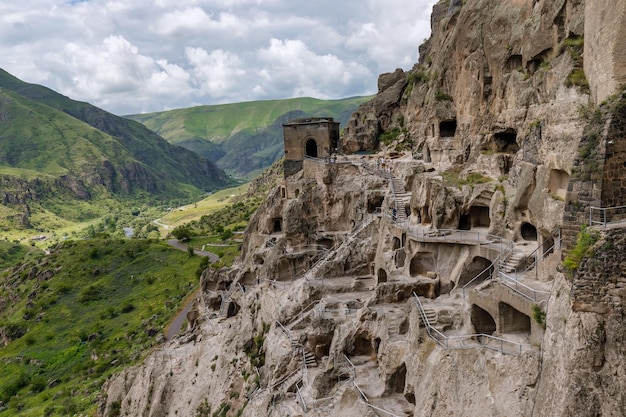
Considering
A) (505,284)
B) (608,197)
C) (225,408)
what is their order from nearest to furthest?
(608,197) < (505,284) < (225,408)

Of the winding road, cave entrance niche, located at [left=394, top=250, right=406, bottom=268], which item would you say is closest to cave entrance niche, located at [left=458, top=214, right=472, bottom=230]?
cave entrance niche, located at [left=394, top=250, right=406, bottom=268]

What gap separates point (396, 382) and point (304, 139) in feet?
130

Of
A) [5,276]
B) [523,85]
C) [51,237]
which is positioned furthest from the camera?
[51,237]

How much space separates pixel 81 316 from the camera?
87125 mm

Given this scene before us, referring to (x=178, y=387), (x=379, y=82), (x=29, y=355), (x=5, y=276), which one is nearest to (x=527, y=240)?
(x=178, y=387)

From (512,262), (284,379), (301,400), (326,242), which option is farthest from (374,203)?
(512,262)

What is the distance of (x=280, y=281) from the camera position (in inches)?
1822

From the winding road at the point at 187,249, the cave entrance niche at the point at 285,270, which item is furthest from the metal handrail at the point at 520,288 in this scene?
the winding road at the point at 187,249

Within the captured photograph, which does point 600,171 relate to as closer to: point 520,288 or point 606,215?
point 606,215

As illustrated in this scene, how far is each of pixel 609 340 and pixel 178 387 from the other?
1474 inches

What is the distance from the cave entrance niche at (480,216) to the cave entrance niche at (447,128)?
14.7 meters

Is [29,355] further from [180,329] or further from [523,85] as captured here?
[523,85]

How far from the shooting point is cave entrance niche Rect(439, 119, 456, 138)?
47.1 meters

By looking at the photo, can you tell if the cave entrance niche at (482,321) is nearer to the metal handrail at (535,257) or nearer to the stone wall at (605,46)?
the metal handrail at (535,257)
